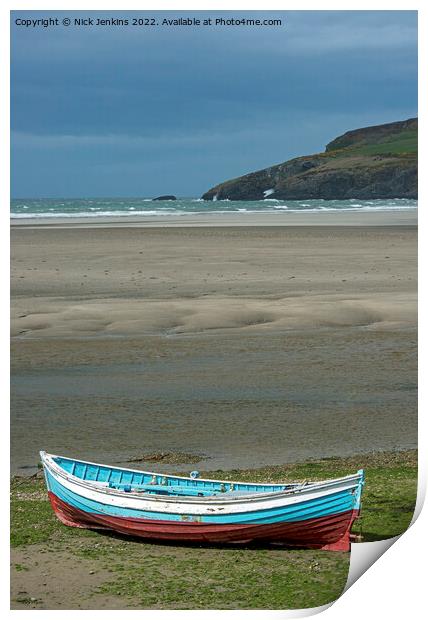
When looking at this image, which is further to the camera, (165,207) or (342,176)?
(342,176)

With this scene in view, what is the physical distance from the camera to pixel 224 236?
22031 millimetres

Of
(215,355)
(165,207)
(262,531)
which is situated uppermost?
(165,207)

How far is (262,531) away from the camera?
539 cm

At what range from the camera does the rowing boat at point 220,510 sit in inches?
207

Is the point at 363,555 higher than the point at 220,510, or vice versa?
the point at 220,510

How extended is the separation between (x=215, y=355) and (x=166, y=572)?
16.5 ft

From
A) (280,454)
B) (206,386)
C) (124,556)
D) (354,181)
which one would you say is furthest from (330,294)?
(354,181)

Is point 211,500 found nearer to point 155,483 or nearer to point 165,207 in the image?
point 155,483

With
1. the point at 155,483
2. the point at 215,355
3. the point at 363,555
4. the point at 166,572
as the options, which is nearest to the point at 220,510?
the point at 166,572

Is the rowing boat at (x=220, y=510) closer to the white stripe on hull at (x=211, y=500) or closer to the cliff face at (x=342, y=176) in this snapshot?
the white stripe on hull at (x=211, y=500)

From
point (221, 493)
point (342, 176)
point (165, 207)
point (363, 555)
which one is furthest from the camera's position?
point (342, 176)

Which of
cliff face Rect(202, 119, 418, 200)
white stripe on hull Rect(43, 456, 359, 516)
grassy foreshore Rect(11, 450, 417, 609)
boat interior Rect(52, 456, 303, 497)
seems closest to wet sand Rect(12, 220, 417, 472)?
boat interior Rect(52, 456, 303, 497)

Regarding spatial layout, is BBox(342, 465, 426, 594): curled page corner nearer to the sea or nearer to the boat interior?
the boat interior
